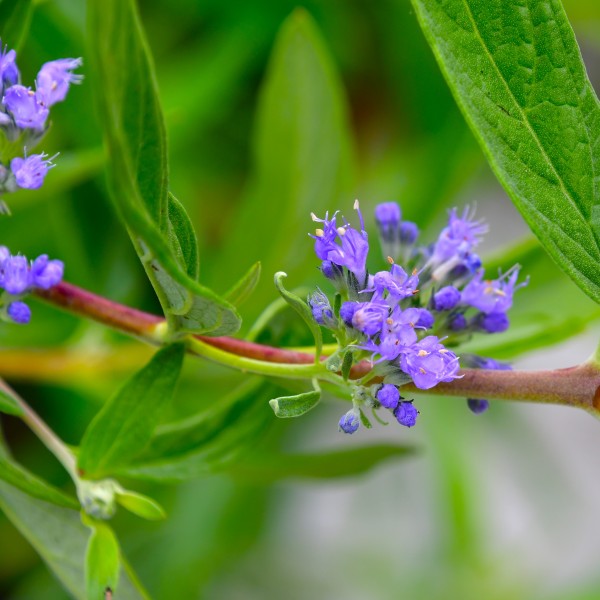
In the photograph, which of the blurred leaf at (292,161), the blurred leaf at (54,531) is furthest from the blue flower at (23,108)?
the blurred leaf at (292,161)

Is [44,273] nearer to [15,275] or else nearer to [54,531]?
[15,275]

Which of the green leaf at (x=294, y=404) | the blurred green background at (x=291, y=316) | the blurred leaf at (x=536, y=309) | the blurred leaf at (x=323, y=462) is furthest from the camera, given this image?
the blurred green background at (x=291, y=316)

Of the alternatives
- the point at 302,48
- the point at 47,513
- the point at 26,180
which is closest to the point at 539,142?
the point at 26,180

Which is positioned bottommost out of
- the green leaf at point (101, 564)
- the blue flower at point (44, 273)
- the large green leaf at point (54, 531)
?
the large green leaf at point (54, 531)

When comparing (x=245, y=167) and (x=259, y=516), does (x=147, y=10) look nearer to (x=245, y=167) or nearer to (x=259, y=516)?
(x=245, y=167)

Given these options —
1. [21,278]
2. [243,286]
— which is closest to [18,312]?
[21,278]

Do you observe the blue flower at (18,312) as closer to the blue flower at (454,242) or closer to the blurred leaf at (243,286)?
the blurred leaf at (243,286)

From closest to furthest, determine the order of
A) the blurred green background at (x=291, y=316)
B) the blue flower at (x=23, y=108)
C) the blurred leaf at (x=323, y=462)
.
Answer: the blue flower at (x=23, y=108) → the blurred leaf at (x=323, y=462) → the blurred green background at (x=291, y=316)
